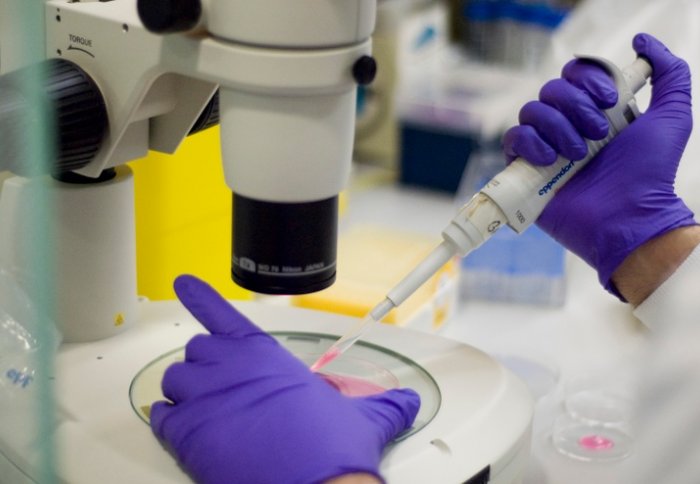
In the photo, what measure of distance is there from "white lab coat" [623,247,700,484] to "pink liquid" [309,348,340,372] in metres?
0.27

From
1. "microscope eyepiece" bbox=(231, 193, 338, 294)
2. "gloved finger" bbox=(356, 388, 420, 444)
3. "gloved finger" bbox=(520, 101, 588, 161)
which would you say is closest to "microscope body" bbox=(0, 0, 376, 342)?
"microscope eyepiece" bbox=(231, 193, 338, 294)

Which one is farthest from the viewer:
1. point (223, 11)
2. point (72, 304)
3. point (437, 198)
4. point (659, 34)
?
point (437, 198)

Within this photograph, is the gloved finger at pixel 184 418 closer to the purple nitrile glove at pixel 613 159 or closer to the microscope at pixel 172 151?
the microscope at pixel 172 151

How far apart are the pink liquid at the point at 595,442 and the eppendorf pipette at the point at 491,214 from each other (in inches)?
10.6

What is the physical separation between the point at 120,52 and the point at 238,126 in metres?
0.12

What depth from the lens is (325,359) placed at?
0.91 meters

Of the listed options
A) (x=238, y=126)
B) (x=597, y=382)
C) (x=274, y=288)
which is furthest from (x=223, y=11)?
(x=597, y=382)

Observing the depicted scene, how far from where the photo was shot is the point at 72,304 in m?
0.92

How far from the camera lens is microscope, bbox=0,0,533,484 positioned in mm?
693

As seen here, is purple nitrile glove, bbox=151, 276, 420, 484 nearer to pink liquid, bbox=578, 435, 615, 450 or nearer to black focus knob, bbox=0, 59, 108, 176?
black focus knob, bbox=0, 59, 108, 176

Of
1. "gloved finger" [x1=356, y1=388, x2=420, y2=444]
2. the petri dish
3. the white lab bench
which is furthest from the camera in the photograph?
the white lab bench

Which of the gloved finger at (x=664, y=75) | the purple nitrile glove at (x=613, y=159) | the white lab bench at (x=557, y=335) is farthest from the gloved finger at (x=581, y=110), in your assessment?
the white lab bench at (x=557, y=335)

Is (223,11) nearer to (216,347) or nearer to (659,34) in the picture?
(216,347)

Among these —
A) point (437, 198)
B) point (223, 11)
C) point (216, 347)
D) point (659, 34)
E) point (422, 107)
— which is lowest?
point (437, 198)
